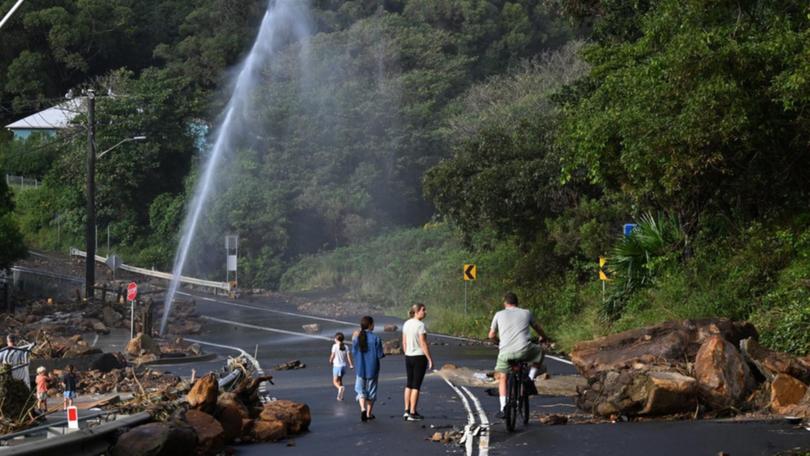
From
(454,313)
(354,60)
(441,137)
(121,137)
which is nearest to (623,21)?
(454,313)

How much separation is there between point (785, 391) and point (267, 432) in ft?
23.0

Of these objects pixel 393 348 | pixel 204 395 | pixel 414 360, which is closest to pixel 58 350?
pixel 393 348

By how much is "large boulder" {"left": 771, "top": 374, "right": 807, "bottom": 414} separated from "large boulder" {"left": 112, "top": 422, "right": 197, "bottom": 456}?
792 centimetres

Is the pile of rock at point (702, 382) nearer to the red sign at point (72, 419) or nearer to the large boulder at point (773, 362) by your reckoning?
the large boulder at point (773, 362)

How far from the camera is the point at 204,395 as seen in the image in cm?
1652

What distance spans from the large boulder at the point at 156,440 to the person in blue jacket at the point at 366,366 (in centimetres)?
444

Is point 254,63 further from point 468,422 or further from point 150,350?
point 468,422

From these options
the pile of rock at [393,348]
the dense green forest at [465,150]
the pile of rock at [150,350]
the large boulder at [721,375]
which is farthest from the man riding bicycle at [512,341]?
the pile of rock at [150,350]

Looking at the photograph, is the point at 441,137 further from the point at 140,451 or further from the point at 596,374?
the point at 140,451

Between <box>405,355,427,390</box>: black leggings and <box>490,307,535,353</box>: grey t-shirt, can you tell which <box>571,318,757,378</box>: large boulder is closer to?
<box>405,355,427,390</box>: black leggings

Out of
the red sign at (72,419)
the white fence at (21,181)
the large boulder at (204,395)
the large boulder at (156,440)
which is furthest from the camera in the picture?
the white fence at (21,181)

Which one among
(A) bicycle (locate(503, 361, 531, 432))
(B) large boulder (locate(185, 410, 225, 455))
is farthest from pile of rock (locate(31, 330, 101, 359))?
(A) bicycle (locate(503, 361, 531, 432))

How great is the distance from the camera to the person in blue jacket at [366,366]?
1933 centimetres

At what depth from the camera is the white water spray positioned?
3044 inches
